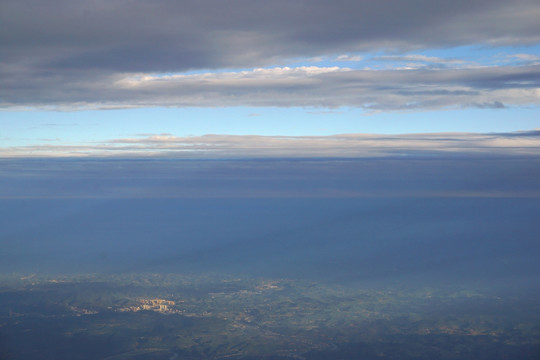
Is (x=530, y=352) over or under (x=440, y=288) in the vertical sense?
over

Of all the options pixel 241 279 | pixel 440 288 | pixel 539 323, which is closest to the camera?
pixel 539 323

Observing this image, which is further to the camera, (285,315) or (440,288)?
(440,288)

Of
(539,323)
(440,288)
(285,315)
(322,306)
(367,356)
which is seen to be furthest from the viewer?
(440,288)

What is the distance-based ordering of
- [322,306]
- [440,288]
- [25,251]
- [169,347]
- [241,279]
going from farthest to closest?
[25,251], [241,279], [440,288], [322,306], [169,347]

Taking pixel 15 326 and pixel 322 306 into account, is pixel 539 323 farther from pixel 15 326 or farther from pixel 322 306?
pixel 15 326

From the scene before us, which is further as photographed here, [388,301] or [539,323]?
[388,301]

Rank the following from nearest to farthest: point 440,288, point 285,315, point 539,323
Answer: point 539,323 → point 285,315 → point 440,288

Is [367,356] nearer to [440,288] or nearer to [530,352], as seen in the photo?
[530,352]

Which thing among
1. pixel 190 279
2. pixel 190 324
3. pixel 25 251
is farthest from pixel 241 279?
pixel 25 251

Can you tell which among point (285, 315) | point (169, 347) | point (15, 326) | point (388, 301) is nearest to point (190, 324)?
point (169, 347)
